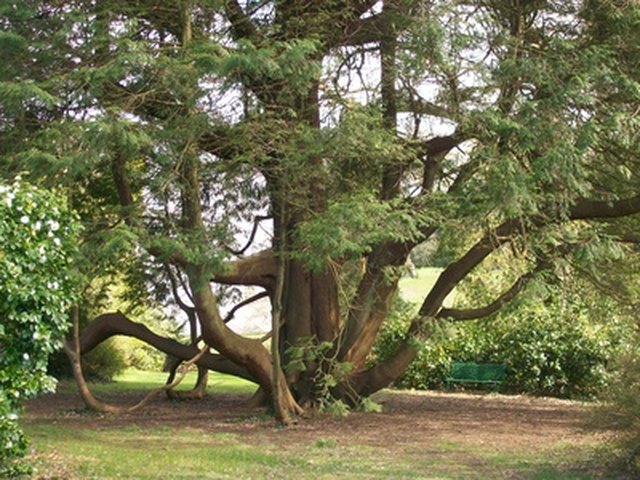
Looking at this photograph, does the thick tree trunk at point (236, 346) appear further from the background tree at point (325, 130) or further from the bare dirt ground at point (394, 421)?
the bare dirt ground at point (394, 421)

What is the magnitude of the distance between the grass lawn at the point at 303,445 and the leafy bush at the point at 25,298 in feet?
3.33

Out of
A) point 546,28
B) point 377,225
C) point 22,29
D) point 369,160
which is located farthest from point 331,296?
point 22,29

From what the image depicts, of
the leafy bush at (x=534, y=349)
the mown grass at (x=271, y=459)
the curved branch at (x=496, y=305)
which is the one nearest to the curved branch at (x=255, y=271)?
the mown grass at (x=271, y=459)

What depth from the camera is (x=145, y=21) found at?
1265 centimetres

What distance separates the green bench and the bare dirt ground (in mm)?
2033

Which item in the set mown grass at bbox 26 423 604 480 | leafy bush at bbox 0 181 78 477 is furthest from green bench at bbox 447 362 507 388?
leafy bush at bbox 0 181 78 477

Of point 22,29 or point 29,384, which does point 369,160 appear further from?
point 29,384

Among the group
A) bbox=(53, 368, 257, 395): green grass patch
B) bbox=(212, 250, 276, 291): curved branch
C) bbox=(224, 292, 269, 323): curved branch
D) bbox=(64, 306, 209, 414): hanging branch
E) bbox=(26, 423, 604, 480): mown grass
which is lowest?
bbox=(53, 368, 257, 395): green grass patch

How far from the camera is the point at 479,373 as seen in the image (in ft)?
74.0

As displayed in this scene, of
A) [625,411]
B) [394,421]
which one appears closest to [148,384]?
[394,421]

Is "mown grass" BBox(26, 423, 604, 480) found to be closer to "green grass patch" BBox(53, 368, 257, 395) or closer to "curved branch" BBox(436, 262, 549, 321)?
"curved branch" BBox(436, 262, 549, 321)

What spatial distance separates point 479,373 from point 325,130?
496 inches

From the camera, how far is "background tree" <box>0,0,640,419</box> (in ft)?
36.5

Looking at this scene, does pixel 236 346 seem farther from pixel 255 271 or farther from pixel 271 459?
pixel 271 459
